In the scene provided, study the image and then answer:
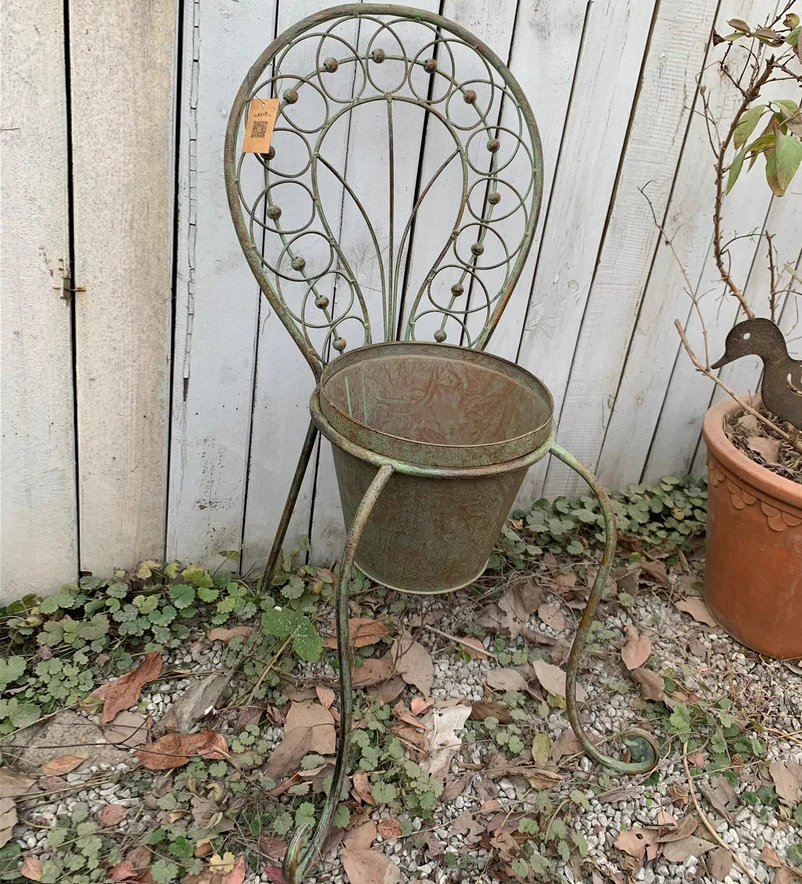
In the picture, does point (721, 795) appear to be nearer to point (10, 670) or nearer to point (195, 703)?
point (195, 703)

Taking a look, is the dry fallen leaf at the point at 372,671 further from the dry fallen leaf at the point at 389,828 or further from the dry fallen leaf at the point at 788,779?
the dry fallen leaf at the point at 788,779

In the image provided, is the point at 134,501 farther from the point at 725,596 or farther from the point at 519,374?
the point at 725,596

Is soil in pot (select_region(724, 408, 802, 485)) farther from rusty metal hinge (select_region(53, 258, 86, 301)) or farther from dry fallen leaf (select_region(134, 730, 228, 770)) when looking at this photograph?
rusty metal hinge (select_region(53, 258, 86, 301))

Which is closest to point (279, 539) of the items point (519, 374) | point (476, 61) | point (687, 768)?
point (519, 374)

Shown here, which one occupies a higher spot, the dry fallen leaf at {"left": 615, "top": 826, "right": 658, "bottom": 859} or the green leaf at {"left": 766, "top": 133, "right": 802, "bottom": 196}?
the green leaf at {"left": 766, "top": 133, "right": 802, "bottom": 196}

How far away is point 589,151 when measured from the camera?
183 cm

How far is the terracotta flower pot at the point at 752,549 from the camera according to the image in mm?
1783

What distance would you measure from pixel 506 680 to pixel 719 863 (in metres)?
0.54

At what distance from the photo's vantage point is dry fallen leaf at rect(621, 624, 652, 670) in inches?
73.4

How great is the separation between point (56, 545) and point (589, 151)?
1537 mm

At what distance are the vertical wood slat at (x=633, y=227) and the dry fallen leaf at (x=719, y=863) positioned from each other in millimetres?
995

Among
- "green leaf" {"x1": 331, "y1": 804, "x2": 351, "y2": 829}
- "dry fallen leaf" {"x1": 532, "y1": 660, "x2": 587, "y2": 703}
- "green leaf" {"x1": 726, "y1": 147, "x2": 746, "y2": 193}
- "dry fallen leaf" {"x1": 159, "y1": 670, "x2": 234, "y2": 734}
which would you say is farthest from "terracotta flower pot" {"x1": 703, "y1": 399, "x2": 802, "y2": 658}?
"dry fallen leaf" {"x1": 159, "y1": 670, "x2": 234, "y2": 734}

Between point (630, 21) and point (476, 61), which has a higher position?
point (630, 21)

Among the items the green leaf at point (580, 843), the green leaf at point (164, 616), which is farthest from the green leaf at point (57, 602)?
the green leaf at point (580, 843)
